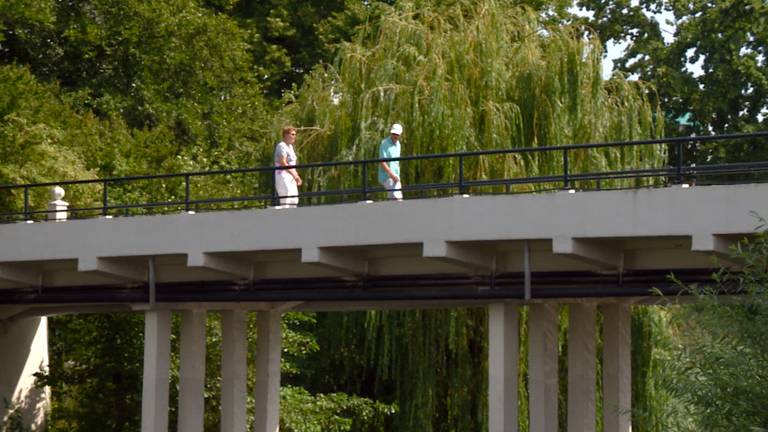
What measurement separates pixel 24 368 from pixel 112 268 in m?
7.58

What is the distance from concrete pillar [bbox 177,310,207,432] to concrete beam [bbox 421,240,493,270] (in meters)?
6.38

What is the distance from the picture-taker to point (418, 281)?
26906mm

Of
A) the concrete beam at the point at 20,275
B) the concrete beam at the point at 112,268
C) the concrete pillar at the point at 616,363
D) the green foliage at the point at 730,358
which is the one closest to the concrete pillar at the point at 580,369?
the concrete pillar at the point at 616,363

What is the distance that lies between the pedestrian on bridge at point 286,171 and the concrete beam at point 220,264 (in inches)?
45.2

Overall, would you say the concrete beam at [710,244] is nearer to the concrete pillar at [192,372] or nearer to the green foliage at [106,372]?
the concrete pillar at [192,372]

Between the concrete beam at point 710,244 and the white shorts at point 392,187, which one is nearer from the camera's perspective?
the concrete beam at point 710,244

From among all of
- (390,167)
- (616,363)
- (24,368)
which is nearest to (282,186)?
(390,167)

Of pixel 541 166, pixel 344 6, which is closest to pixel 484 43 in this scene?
pixel 541 166

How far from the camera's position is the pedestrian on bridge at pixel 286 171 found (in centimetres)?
2769

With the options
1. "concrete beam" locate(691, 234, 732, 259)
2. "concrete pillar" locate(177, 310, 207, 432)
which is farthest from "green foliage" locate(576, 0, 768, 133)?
"concrete beam" locate(691, 234, 732, 259)

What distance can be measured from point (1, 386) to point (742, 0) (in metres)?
23.6

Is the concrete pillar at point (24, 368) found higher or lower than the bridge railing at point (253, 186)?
lower

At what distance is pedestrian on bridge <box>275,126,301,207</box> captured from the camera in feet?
90.8

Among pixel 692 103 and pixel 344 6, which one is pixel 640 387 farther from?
pixel 344 6
